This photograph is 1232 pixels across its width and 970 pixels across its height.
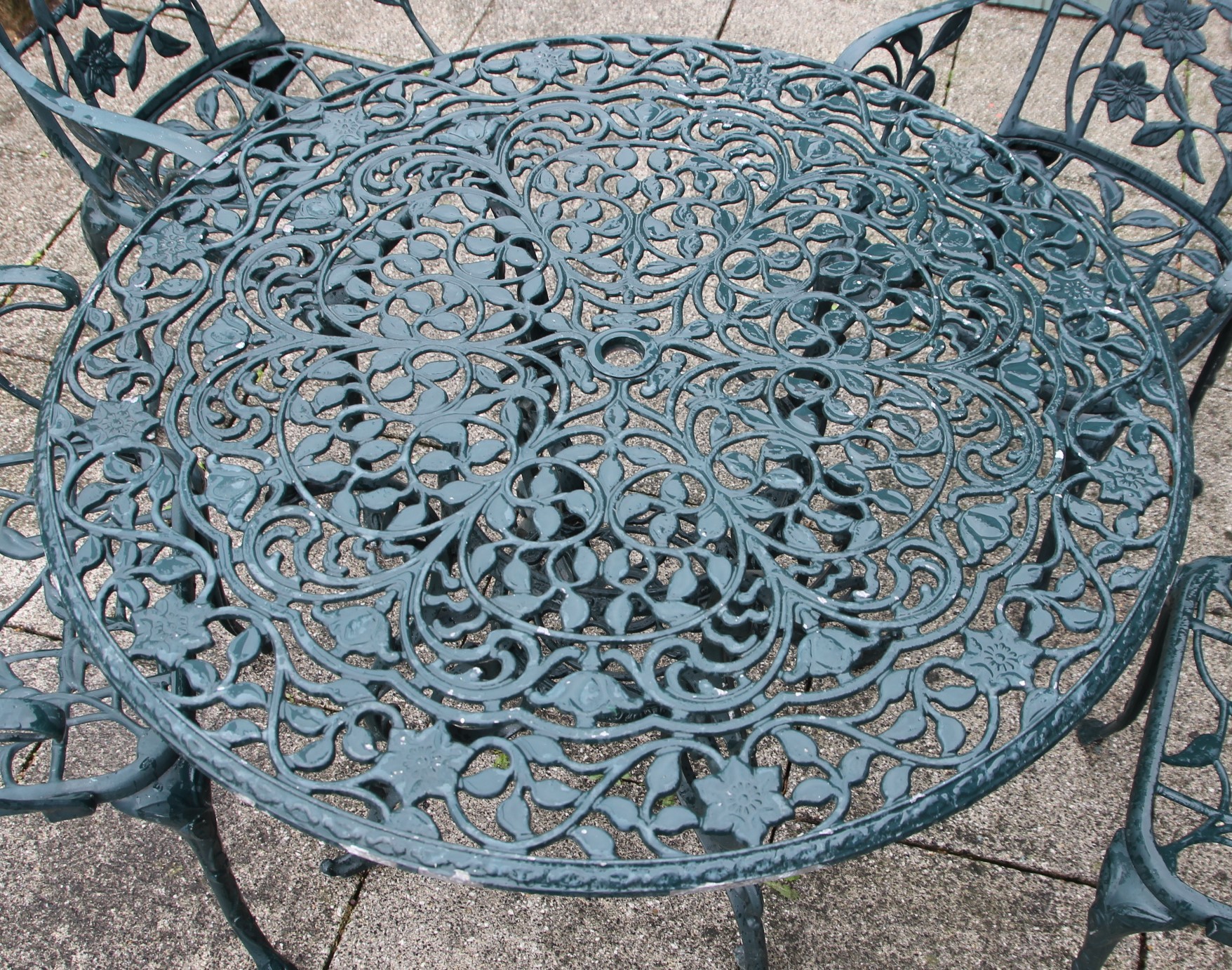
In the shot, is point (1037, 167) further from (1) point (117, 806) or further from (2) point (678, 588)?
(1) point (117, 806)

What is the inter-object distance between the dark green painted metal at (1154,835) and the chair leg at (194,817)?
1.54m

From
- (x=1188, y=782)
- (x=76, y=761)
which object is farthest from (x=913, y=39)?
(x=76, y=761)

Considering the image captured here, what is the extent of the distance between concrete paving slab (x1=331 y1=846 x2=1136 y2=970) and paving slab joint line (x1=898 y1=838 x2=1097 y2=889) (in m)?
0.01

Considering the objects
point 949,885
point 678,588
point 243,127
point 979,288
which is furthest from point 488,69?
point 949,885

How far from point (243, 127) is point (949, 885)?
2.53m

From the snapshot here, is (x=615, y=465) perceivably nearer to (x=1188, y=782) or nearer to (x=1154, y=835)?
(x=1154, y=835)

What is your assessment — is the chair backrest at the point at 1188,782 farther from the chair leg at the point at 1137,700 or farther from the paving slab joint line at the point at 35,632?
the paving slab joint line at the point at 35,632

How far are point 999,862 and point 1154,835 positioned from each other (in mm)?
714

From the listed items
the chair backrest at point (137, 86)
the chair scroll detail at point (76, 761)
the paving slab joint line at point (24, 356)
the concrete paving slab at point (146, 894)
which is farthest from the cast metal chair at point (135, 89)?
the concrete paving slab at point (146, 894)

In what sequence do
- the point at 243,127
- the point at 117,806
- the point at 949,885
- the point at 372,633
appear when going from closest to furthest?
the point at 372,633 < the point at 117,806 < the point at 949,885 < the point at 243,127

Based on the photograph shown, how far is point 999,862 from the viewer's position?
7.34ft

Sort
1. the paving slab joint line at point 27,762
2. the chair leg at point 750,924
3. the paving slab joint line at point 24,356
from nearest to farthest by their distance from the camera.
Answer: the chair leg at point 750,924 < the paving slab joint line at point 27,762 < the paving slab joint line at point 24,356

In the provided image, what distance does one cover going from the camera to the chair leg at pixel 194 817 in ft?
5.29

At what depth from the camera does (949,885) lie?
2209 mm
